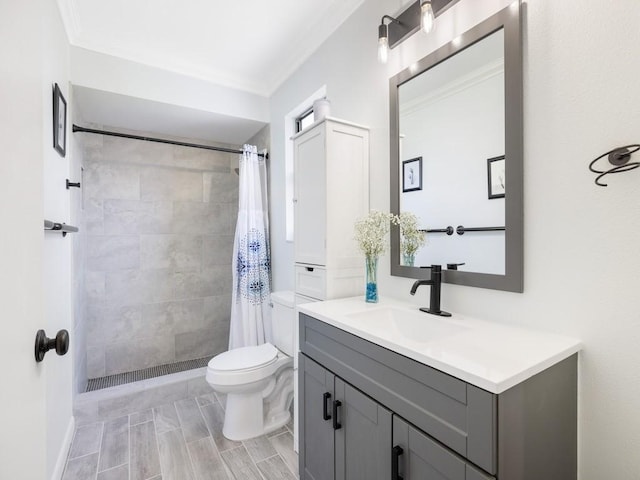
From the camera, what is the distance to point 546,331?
105 centimetres

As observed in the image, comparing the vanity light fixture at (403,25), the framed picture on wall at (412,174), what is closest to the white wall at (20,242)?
the vanity light fixture at (403,25)

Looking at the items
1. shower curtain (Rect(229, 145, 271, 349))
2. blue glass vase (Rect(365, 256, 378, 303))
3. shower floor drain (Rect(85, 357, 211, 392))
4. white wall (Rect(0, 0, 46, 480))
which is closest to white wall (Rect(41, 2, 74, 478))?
shower floor drain (Rect(85, 357, 211, 392))

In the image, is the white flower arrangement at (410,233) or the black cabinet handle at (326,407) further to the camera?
the white flower arrangement at (410,233)

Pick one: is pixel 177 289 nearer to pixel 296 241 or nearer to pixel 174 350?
pixel 174 350

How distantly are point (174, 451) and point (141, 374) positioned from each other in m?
1.22

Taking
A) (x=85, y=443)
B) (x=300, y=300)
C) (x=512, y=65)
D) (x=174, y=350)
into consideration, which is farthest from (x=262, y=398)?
(x=512, y=65)

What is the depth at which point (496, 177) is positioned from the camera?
1.20 metres

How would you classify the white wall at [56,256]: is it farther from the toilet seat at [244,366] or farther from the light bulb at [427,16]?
the light bulb at [427,16]

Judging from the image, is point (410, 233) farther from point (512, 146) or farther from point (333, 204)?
point (512, 146)

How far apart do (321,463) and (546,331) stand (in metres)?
1.03

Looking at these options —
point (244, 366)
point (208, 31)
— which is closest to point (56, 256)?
point (244, 366)

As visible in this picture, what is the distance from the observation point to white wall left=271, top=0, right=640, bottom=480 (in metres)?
0.89

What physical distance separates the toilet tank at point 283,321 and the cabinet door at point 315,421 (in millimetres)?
657

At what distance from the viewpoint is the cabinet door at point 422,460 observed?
30.8 inches
